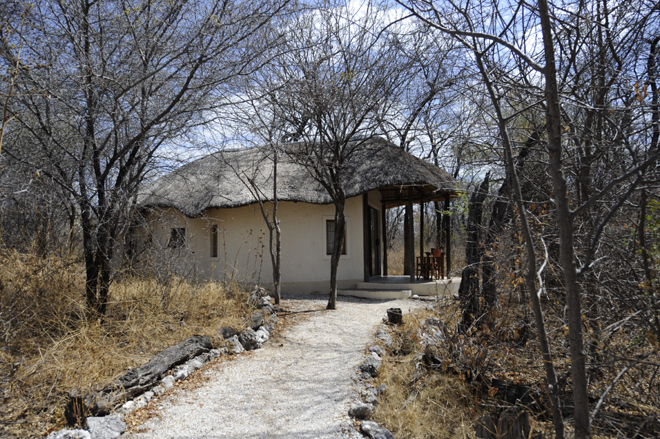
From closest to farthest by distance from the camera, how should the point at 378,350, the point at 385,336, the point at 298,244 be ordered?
the point at 378,350 < the point at 385,336 < the point at 298,244

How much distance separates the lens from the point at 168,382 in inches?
177

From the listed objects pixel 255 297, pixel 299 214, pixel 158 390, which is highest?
pixel 299 214

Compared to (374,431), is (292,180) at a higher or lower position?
higher

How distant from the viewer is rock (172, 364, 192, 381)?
4.67m

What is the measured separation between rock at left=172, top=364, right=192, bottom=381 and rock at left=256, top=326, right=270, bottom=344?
140 cm

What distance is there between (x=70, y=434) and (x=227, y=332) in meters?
2.76

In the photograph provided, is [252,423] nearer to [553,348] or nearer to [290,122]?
[553,348]

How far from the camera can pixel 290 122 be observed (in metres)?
8.70

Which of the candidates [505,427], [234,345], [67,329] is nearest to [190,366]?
[234,345]

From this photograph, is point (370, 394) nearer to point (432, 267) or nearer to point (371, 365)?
point (371, 365)

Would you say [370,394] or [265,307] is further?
[265,307]

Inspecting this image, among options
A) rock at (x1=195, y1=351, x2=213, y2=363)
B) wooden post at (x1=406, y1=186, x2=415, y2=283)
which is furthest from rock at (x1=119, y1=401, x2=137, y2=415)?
wooden post at (x1=406, y1=186, x2=415, y2=283)

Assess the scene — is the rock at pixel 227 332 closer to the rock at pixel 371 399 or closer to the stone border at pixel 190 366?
the stone border at pixel 190 366

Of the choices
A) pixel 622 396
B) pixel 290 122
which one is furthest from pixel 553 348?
pixel 290 122
